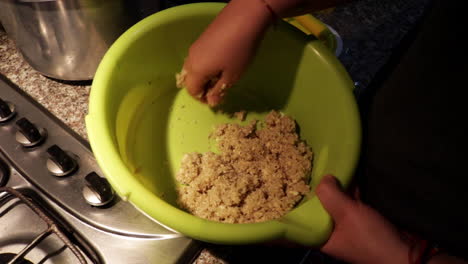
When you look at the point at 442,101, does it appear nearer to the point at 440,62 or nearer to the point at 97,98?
the point at 440,62

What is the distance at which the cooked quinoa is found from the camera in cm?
56

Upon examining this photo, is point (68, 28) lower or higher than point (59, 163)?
higher

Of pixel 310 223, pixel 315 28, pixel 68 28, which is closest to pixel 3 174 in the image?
pixel 68 28

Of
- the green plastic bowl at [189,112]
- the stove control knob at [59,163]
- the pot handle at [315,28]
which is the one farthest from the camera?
the pot handle at [315,28]

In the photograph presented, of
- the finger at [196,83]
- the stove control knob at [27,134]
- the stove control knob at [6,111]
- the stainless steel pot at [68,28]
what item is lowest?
the stove control knob at [27,134]

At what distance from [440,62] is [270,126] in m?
0.31

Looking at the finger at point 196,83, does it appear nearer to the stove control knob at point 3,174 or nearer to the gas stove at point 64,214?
the gas stove at point 64,214

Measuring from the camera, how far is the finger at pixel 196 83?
54 cm

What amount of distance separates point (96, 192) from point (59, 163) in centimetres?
8

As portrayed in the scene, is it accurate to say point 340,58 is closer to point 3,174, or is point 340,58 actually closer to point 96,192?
point 96,192

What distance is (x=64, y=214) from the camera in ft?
1.68

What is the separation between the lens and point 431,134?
1.56ft

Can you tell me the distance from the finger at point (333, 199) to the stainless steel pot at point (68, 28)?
1.39ft

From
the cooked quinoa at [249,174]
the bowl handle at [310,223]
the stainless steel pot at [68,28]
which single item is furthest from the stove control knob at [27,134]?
the bowl handle at [310,223]
